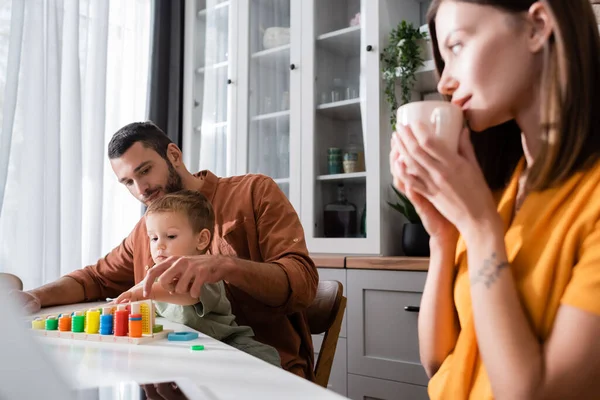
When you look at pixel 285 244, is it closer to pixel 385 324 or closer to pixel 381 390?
pixel 385 324

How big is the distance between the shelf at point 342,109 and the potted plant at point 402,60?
0.63 feet

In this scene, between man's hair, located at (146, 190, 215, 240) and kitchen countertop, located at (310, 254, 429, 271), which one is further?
kitchen countertop, located at (310, 254, 429, 271)

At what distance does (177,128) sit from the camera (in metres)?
3.49

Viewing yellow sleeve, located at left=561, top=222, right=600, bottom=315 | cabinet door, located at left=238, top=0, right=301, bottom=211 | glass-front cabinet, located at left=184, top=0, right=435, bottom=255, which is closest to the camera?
yellow sleeve, located at left=561, top=222, right=600, bottom=315

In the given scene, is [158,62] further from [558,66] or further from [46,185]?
[558,66]

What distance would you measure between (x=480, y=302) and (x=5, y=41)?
2.68 m

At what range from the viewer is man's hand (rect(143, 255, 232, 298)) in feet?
3.28

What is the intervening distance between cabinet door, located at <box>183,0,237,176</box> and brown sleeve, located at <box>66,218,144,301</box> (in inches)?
57.4

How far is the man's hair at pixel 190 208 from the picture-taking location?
138 centimetres

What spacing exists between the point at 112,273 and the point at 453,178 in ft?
4.80

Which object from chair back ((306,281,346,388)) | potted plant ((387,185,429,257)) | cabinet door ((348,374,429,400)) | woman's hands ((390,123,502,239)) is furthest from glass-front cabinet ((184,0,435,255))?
woman's hands ((390,123,502,239))

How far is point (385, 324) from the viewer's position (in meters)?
2.31

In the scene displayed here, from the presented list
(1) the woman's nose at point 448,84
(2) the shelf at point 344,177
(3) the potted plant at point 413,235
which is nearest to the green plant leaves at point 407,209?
(3) the potted plant at point 413,235

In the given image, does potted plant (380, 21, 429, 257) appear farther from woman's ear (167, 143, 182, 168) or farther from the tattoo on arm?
the tattoo on arm
